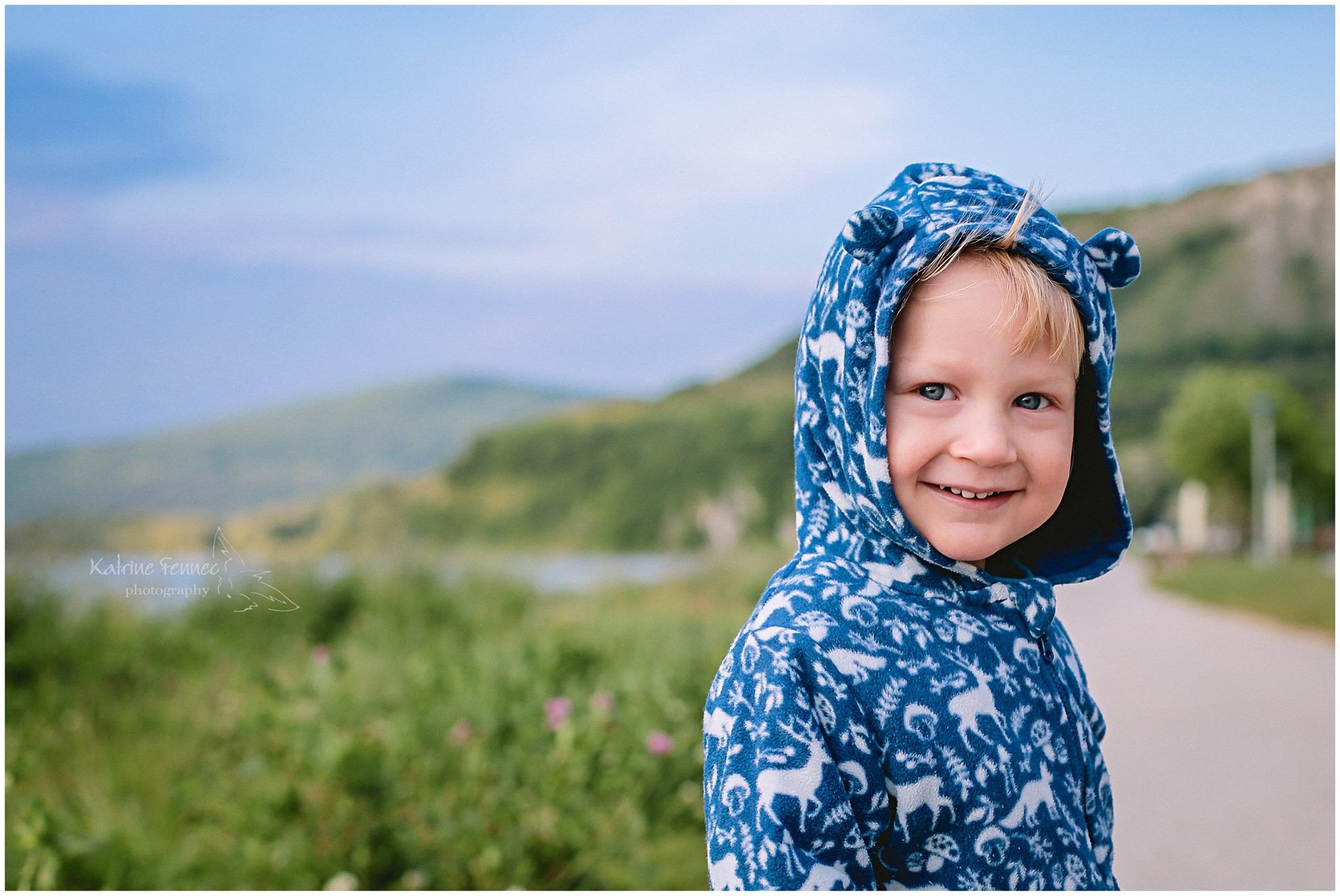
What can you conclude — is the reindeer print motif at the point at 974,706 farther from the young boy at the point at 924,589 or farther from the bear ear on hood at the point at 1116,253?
the bear ear on hood at the point at 1116,253

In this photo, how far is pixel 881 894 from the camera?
120 cm

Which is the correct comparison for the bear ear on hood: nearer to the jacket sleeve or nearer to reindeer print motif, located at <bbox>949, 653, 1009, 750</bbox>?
reindeer print motif, located at <bbox>949, 653, 1009, 750</bbox>

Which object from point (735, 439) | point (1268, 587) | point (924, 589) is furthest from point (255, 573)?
point (1268, 587)

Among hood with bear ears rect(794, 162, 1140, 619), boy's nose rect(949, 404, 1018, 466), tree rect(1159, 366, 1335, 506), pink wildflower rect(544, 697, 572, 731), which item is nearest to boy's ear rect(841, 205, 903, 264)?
hood with bear ears rect(794, 162, 1140, 619)

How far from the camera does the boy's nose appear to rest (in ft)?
4.10

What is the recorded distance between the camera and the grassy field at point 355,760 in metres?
3.15

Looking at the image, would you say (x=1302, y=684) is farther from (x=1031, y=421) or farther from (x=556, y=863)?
(x=1031, y=421)

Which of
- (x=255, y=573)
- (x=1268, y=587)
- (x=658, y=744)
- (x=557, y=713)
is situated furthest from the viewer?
(x=1268, y=587)

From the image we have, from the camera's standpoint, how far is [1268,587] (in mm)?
11688

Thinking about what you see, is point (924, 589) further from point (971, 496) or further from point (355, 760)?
point (355, 760)

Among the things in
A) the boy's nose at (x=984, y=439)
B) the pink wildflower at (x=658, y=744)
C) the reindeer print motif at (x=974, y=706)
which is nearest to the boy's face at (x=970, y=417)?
the boy's nose at (x=984, y=439)

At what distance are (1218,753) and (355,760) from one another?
4367 mm

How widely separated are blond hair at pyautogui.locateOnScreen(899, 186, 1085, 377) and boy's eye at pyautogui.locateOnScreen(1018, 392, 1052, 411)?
0.05 m

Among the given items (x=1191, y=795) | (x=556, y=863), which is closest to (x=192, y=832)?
(x=556, y=863)
